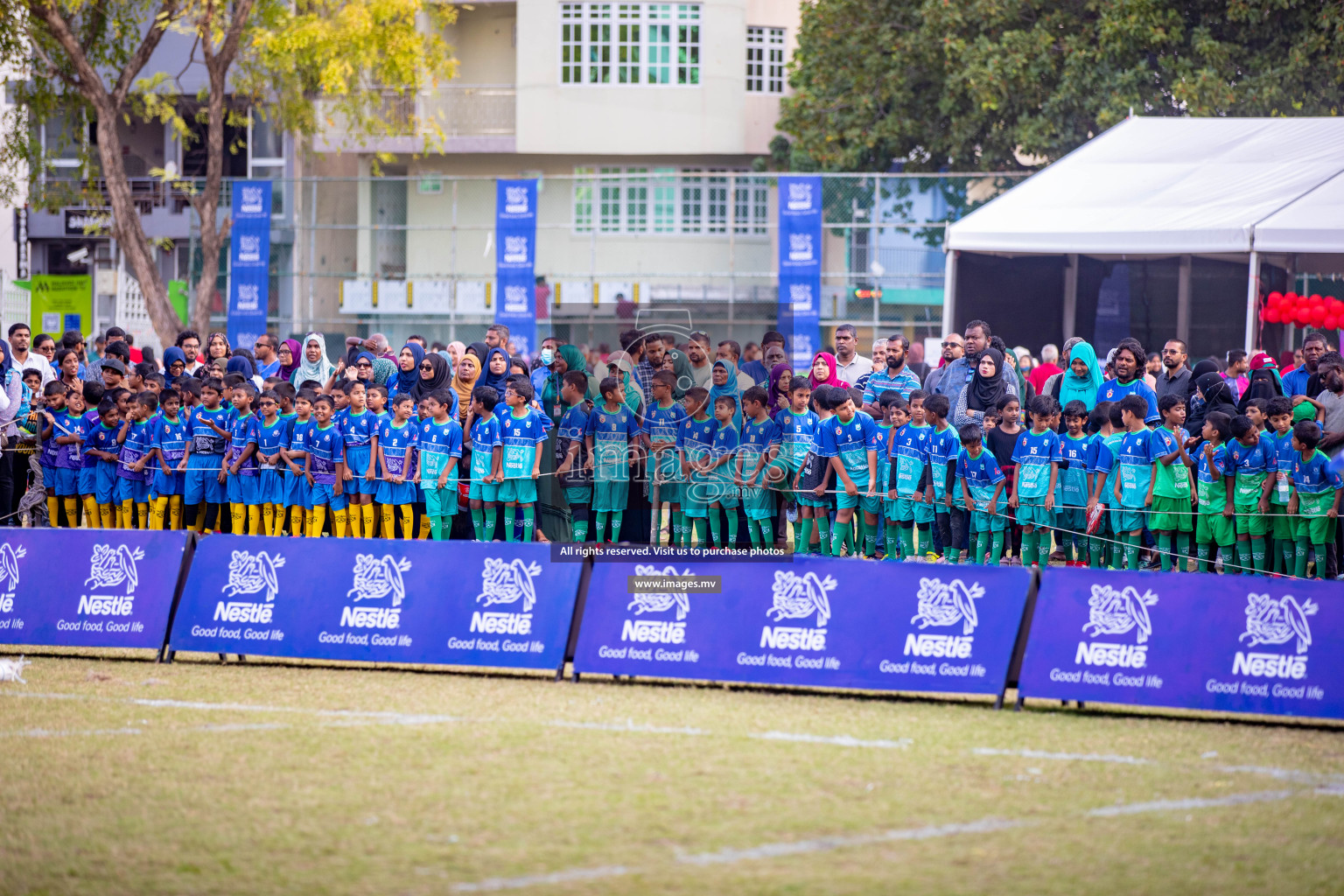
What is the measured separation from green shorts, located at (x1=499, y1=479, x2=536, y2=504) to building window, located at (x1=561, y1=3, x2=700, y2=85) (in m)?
22.2

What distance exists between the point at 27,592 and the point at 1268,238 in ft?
40.8

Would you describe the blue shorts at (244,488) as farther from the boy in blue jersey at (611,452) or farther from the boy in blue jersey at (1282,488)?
the boy in blue jersey at (1282,488)

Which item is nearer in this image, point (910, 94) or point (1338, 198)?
point (1338, 198)

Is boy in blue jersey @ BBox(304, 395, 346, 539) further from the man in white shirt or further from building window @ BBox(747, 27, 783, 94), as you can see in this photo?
building window @ BBox(747, 27, 783, 94)

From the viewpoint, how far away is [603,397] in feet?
37.7

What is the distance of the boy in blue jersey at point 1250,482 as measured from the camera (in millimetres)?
10500

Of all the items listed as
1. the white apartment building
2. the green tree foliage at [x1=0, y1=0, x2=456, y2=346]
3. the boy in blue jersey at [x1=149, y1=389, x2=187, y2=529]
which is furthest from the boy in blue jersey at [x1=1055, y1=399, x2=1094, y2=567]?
the white apartment building

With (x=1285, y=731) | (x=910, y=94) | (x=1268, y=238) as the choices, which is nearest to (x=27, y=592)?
(x=1285, y=731)

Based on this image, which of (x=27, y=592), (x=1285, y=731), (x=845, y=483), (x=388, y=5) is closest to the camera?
(x=1285, y=731)

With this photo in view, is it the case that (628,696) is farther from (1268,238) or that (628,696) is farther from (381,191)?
(381,191)

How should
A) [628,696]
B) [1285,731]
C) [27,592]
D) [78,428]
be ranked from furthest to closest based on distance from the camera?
[78,428]
[27,592]
[628,696]
[1285,731]

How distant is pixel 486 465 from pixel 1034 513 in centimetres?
430

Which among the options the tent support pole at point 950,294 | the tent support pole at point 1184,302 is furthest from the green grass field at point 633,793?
the tent support pole at point 1184,302

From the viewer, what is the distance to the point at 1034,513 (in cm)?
1084
